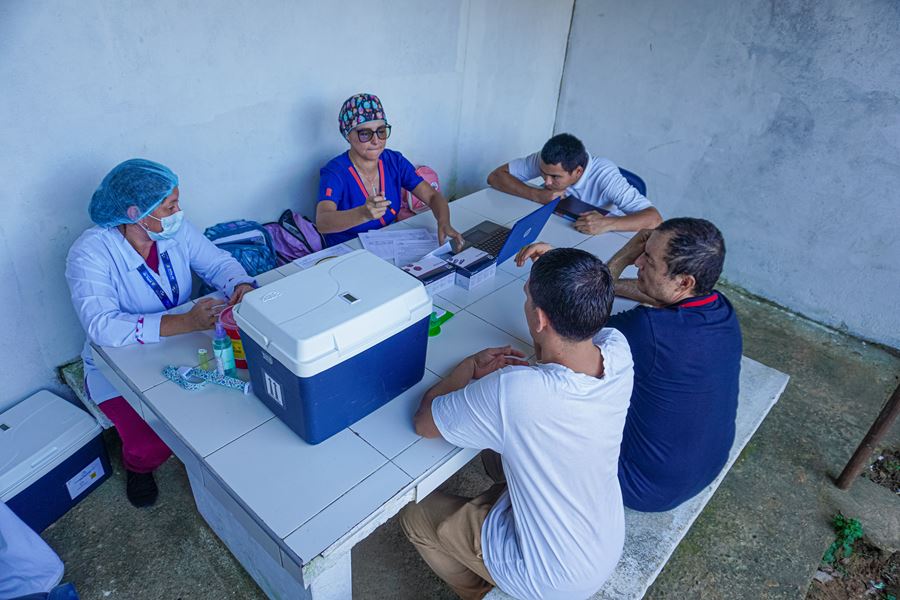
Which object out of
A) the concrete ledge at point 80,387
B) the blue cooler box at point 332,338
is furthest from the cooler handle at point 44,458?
the blue cooler box at point 332,338

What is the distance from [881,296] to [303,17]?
4.04 metres

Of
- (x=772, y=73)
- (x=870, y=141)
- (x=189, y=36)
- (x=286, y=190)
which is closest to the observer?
(x=189, y=36)

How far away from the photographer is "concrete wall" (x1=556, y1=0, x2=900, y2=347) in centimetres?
345

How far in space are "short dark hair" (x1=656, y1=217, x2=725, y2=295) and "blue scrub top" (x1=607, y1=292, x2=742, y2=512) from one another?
0.07 meters

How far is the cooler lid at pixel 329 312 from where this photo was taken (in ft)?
4.39

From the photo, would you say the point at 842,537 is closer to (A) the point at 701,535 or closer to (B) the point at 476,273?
(A) the point at 701,535

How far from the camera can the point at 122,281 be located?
2.02m

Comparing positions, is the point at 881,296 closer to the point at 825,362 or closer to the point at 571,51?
the point at 825,362

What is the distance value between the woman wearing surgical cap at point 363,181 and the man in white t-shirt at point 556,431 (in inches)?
45.2

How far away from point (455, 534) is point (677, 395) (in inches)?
32.1

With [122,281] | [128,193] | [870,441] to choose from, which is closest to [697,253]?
[870,441]

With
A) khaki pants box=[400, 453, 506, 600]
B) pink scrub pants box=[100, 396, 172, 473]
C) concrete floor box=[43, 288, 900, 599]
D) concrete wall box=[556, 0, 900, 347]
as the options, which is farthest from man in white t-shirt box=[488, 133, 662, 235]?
pink scrub pants box=[100, 396, 172, 473]

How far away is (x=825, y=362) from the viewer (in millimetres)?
3676

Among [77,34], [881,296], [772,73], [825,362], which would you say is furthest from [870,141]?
[77,34]
